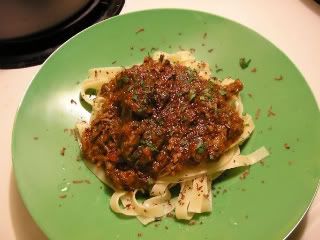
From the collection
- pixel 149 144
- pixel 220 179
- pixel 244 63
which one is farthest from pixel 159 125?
pixel 244 63

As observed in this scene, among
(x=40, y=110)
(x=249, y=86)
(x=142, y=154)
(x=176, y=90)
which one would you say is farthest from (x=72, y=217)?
(x=249, y=86)

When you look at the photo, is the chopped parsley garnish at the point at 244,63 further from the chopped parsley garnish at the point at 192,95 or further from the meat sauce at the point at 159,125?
the chopped parsley garnish at the point at 192,95

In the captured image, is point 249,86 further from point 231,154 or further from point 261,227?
point 261,227

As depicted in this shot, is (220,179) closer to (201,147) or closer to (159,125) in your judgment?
(201,147)

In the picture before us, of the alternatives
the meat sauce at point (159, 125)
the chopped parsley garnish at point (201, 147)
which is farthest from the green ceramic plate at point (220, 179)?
the chopped parsley garnish at point (201, 147)

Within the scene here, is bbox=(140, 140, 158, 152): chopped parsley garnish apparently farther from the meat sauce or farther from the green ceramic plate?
the green ceramic plate

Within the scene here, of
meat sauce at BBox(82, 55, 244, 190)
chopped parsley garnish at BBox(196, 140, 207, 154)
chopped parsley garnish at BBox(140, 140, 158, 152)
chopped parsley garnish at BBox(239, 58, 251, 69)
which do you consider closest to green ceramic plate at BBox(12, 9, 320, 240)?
chopped parsley garnish at BBox(239, 58, 251, 69)

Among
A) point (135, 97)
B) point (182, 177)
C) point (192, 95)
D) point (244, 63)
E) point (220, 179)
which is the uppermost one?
point (244, 63)
